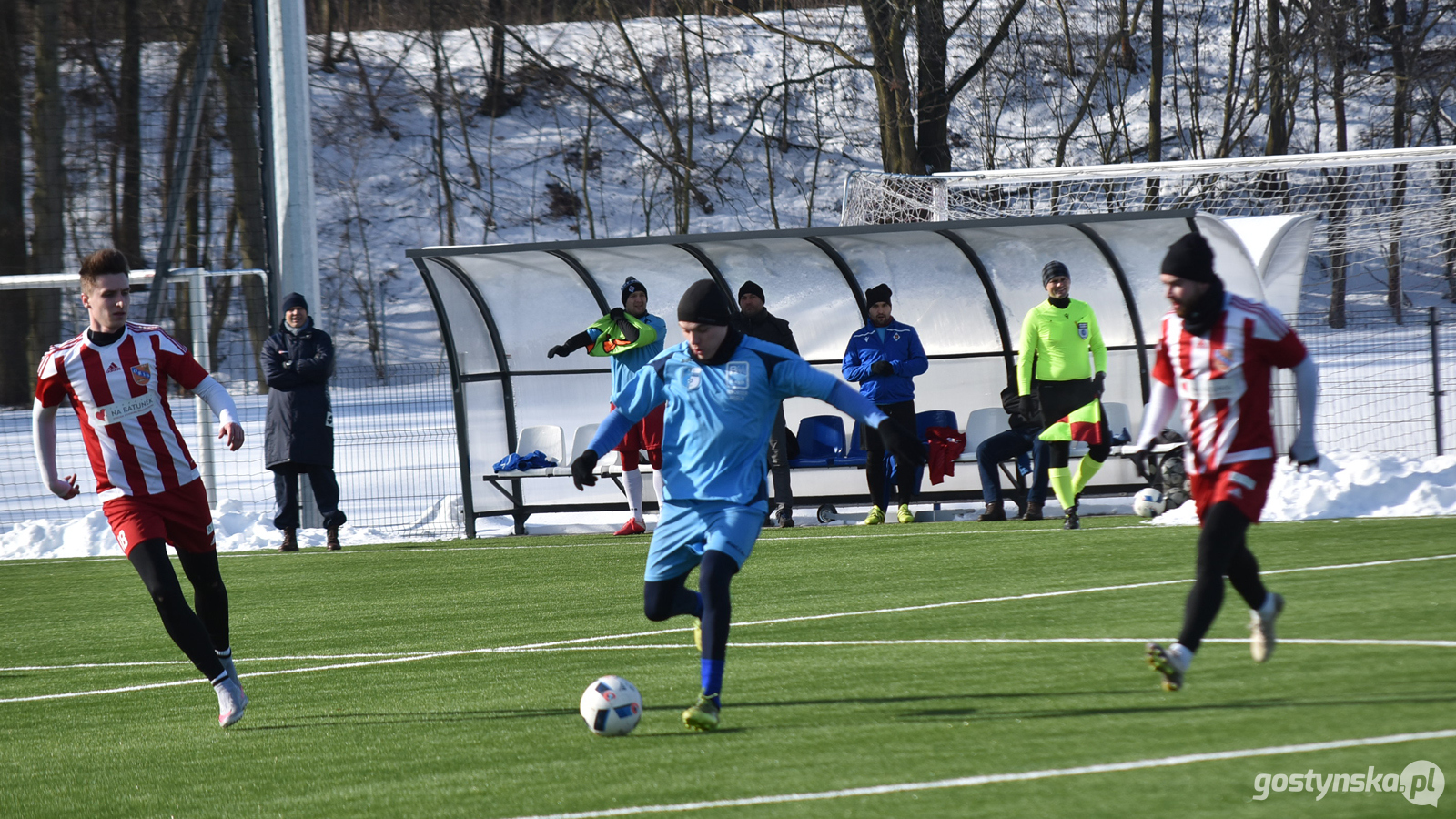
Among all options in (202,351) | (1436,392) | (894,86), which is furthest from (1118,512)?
(894,86)

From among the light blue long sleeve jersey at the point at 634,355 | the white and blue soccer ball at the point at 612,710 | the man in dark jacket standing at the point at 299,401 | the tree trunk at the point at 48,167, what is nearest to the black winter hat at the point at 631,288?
the light blue long sleeve jersey at the point at 634,355

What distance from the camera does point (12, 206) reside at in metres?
28.7

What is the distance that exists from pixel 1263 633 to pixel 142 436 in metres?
4.73

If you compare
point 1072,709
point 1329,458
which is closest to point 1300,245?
point 1329,458

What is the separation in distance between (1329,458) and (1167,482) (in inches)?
64.4

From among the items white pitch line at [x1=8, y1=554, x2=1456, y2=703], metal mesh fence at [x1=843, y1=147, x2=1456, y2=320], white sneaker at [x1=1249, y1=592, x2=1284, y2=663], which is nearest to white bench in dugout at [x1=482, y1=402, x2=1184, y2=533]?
white pitch line at [x1=8, y1=554, x2=1456, y2=703]

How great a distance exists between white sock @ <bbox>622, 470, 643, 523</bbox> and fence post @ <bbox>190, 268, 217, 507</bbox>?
4382 mm

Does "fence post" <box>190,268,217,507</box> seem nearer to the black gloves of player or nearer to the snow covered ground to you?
the snow covered ground

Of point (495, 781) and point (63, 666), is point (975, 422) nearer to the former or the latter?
point (63, 666)

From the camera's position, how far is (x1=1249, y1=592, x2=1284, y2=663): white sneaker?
559cm

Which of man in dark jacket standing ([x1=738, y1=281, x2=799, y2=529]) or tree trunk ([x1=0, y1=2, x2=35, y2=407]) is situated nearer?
man in dark jacket standing ([x1=738, y1=281, x2=799, y2=529])

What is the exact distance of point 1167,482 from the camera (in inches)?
489

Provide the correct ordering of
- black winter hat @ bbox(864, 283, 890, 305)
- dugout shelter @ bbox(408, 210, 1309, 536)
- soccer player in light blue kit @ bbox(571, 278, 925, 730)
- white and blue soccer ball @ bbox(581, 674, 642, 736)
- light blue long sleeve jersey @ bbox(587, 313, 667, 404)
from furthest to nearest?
dugout shelter @ bbox(408, 210, 1309, 536) < black winter hat @ bbox(864, 283, 890, 305) < light blue long sleeve jersey @ bbox(587, 313, 667, 404) < soccer player in light blue kit @ bbox(571, 278, 925, 730) < white and blue soccer ball @ bbox(581, 674, 642, 736)

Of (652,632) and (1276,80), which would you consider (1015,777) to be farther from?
(1276,80)
